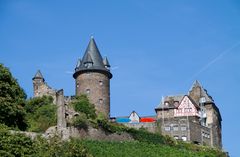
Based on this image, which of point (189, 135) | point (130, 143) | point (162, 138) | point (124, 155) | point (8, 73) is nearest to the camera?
point (8, 73)

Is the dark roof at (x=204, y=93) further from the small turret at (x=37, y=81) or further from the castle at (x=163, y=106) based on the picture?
the small turret at (x=37, y=81)

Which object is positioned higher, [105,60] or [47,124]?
[105,60]

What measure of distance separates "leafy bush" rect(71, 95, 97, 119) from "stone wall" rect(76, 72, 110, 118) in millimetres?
1970

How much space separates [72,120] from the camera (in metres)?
60.5

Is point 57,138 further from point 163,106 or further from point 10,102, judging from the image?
point 163,106

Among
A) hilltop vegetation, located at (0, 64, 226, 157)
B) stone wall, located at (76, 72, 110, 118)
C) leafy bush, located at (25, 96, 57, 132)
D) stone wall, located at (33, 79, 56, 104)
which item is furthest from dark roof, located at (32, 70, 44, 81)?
leafy bush, located at (25, 96, 57, 132)

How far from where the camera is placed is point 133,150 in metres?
61.1

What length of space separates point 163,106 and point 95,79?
1023 cm

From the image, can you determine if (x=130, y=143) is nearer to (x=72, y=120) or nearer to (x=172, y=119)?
(x=72, y=120)

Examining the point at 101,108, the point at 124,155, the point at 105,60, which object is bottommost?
the point at 124,155

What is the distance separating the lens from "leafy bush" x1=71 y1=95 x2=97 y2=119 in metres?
65.9

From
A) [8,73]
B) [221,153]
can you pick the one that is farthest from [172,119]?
[8,73]

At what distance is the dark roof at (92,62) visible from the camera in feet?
234

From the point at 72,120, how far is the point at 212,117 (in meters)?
22.5
